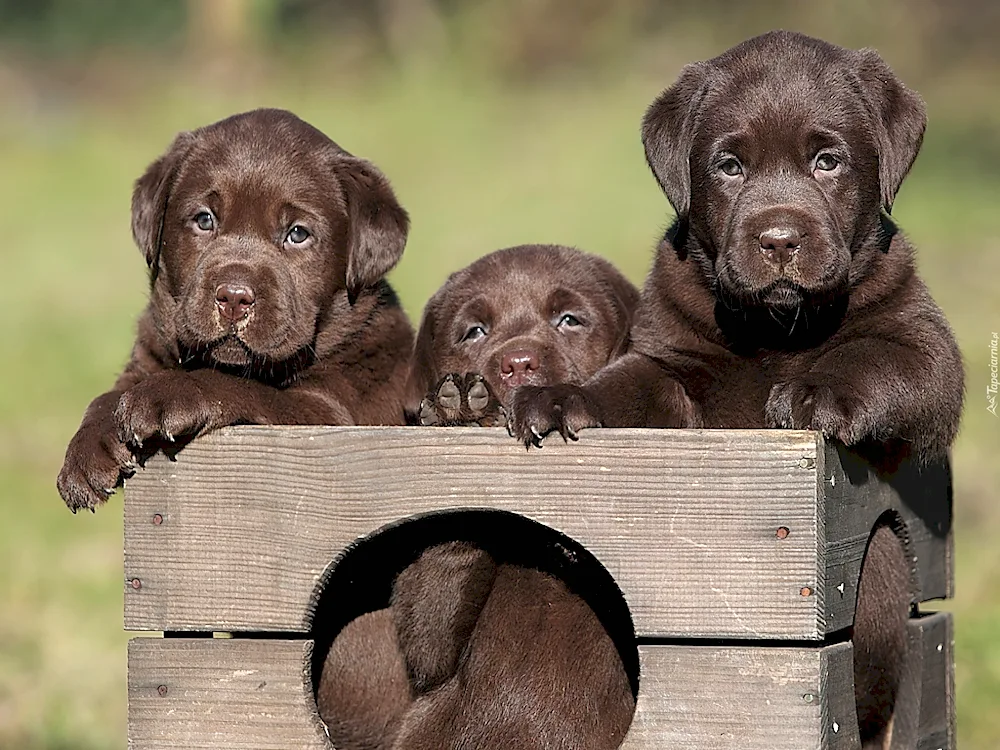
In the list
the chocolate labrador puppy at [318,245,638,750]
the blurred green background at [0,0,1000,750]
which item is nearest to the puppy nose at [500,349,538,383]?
the chocolate labrador puppy at [318,245,638,750]

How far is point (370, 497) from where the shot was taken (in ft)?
11.1

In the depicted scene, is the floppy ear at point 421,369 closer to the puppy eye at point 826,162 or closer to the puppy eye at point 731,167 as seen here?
the puppy eye at point 731,167

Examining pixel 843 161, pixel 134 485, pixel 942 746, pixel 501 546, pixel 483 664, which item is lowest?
pixel 942 746

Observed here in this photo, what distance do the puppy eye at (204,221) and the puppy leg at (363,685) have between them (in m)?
1.15

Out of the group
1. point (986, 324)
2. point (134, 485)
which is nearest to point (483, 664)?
point (134, 485)

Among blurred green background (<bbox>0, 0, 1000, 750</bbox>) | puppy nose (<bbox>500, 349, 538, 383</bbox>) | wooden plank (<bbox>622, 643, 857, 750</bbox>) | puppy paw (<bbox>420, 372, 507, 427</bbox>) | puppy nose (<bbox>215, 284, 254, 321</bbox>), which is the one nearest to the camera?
wooden plank (<bbox>622, 643, 857, 750</bbox>)

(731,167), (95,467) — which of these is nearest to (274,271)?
(95,467)

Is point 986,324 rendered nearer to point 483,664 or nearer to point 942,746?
point 942,746

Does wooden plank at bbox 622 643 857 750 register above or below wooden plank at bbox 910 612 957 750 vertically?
above

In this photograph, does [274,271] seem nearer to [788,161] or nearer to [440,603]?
[440,603]

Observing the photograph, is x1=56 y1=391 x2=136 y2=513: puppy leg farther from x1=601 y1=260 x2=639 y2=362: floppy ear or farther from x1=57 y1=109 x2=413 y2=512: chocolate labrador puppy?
x1=601 y1=260 x2=639 y2=362: floppy ear

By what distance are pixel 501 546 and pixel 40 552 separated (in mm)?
4003

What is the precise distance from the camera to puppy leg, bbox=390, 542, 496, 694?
148 inches

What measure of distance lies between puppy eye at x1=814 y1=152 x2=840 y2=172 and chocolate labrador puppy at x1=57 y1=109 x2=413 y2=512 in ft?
4.13
